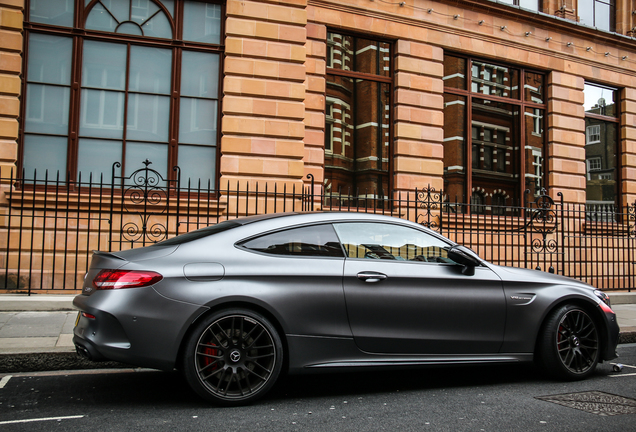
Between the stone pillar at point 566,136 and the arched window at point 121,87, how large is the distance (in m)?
9.47

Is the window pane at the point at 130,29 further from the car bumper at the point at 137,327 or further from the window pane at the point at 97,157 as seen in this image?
the car bumper at the point at 137,327

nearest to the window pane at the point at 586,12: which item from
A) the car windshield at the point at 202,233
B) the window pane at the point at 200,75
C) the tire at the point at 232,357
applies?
the window pane at the point at 200,75

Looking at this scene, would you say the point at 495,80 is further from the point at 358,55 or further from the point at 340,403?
the point at 340,403

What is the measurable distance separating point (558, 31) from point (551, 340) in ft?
42.9

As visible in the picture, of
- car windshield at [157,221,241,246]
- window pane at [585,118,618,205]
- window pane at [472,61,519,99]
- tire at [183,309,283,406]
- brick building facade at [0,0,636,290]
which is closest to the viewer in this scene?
tire at [183,309,283,406]

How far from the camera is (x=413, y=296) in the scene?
4.64 m

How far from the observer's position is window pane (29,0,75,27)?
1032cm

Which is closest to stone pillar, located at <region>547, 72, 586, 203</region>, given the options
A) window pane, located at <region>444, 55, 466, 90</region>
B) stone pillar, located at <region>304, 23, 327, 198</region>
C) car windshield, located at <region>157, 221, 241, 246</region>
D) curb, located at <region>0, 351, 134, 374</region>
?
window pane, located at <region>444, 55, 466, 90</region>

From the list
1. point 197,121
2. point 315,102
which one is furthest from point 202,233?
point 315,102

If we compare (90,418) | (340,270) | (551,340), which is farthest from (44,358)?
(551,340)

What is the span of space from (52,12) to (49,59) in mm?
899

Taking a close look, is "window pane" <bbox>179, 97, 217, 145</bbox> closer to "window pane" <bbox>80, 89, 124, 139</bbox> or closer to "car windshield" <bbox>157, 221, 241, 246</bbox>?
"window pane" <bbox>80, 89, 124, 139</bbox>

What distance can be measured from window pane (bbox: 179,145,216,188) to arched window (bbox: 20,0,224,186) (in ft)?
0.07

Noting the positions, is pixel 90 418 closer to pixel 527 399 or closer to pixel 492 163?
pixel 527 399
